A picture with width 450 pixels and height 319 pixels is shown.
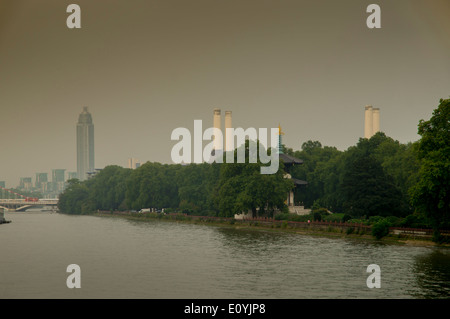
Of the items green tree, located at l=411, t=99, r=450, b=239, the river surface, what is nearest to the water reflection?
the river surface

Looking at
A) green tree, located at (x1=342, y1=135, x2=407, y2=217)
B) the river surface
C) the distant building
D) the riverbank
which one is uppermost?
the distant building

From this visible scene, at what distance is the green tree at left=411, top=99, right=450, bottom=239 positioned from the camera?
55938 millimetres

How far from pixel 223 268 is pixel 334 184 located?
57.3 meters

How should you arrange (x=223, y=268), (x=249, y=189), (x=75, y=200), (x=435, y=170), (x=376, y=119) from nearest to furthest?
(x=223, y=268) → (x=435, y=170) → (x=249, y=189) → (x=376, y=119) → (x=75, y=200)

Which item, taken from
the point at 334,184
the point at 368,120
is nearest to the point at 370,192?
the point at 334,184

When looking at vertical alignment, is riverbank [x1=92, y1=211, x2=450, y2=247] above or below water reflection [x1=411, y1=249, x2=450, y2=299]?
above

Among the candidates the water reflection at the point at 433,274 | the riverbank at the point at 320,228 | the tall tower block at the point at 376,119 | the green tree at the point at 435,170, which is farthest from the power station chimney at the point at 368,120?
the water reflection at the point at 433,274

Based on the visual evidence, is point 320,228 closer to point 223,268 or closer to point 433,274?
point 223,268

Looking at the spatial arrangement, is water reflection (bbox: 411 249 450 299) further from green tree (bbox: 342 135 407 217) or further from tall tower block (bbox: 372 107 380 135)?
tall tower block (bbox: 372 107 380 135)

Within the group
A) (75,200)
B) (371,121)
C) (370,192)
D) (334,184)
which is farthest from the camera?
(75,200)

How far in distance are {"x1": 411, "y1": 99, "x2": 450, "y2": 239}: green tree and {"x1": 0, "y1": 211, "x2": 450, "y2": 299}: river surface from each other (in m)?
4.06

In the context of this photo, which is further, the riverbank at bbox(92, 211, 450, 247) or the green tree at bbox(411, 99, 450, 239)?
the riverbank at bbox(92, 211, 450, 247)

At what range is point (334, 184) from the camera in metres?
102

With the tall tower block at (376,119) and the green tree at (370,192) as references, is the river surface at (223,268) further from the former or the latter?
the tall tower block at (376,119)
